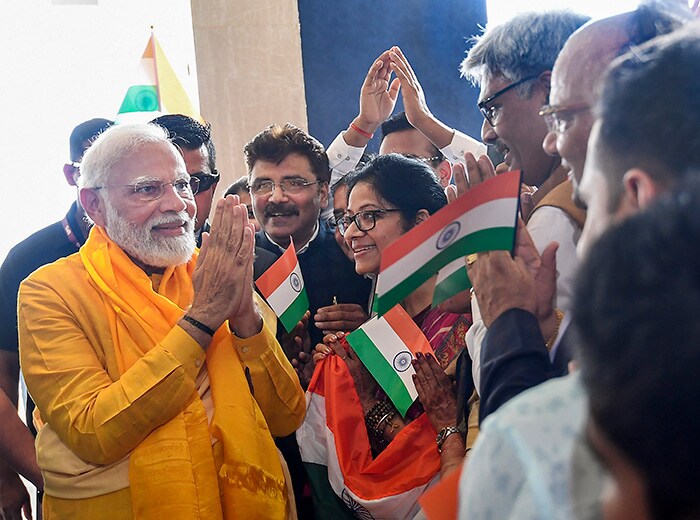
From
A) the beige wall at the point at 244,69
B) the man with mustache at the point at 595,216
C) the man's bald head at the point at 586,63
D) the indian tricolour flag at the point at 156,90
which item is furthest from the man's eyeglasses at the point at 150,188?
the beige wall at the point at 244,69

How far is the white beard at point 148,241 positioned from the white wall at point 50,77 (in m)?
3.39

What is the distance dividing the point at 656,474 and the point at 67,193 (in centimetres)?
580

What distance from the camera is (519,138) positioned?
88.6 inches

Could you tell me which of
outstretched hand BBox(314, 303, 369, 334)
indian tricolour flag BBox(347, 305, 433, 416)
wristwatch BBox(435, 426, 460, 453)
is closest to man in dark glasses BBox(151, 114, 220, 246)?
outstretched hand BBox(314, 303, 369, 334)

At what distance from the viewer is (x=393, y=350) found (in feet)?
8.14

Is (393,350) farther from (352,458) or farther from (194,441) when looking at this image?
(194,441)

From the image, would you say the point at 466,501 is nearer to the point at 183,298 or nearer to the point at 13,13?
the point at 183,298

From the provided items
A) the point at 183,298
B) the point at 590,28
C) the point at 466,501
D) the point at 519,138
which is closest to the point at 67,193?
the point at 183,298

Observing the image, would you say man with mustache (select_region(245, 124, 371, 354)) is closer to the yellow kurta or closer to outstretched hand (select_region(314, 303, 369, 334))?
outstretched hand (select_region(314, 303, 369, 334))

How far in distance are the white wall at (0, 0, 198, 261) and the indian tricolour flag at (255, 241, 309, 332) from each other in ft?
11.6

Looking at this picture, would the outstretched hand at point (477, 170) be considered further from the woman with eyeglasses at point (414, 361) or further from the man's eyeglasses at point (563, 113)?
the woman with eyeglasses at point (414, 361)

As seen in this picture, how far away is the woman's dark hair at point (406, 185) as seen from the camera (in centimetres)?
283

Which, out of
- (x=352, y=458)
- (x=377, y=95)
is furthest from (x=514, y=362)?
(x=377, y=95)

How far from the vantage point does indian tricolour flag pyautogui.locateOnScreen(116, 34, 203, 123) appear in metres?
4.65
